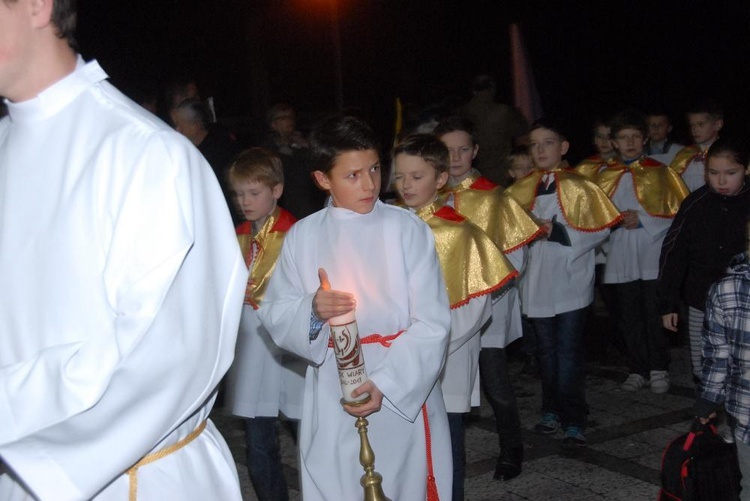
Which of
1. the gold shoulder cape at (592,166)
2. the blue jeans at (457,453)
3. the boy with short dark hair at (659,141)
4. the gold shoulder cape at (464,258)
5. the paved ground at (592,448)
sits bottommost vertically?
the paved ground at (592,448)

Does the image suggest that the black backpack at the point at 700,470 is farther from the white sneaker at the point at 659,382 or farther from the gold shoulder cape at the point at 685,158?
the gold shoulder cape at the point at 685,158

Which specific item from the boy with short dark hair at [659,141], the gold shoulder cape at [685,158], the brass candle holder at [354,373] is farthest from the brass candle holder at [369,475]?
the boy with short dark hair at [659,141]

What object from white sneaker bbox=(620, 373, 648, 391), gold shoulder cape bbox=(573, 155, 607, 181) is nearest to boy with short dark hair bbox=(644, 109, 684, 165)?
gold shoulder cape bbox=(573, 155, 607, 181)

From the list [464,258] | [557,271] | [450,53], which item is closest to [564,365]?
[557,271]

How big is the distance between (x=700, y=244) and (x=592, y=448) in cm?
138

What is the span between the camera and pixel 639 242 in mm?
7676

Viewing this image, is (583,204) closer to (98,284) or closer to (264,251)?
(264,251)

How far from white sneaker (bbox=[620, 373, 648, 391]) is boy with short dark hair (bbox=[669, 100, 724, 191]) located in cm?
186

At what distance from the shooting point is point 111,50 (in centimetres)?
1199

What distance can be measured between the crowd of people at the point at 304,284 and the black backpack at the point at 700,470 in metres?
0.08

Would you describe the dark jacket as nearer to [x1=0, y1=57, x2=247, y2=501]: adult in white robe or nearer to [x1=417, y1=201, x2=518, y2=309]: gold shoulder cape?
[x1=417, y1=201, x2=518, y2=309]: gold shoulder cape

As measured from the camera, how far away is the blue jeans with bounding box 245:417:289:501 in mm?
4992

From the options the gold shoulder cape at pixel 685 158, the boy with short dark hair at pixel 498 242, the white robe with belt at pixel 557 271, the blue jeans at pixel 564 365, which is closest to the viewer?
the boy with short dark hair at pixel 498 242

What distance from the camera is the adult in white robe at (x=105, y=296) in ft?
6.84
